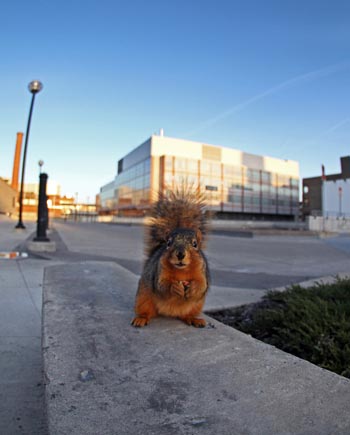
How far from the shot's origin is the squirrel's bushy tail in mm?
2547

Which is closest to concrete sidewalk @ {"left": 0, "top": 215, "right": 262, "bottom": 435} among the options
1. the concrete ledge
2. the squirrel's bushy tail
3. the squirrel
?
the concrete ledge

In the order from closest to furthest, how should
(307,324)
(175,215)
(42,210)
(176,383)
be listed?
1. (176,383)
2. (175,215)
3. (307,324)
4. (42,210)

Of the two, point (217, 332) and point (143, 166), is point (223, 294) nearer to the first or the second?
point (217, 332)

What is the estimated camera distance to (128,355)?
1.77m

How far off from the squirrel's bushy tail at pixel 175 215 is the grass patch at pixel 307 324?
1.16 m

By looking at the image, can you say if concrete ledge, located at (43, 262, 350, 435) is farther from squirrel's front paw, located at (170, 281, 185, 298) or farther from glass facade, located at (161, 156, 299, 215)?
glass facade, located at (161, 156, 299, 215)

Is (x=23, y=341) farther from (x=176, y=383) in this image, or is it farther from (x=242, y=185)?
(x=242, y=185)

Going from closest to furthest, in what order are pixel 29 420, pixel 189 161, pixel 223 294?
pixel 29 420
pixel 223 294
pixel 189 161

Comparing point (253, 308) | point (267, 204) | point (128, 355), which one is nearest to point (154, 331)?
point (128, 355)

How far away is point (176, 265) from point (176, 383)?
2.06ft

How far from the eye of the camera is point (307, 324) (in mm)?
2688

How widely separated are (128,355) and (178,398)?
0.50 meters

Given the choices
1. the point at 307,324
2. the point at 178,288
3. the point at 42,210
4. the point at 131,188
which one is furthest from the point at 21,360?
the point at 131,188

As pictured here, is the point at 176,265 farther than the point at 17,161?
No
